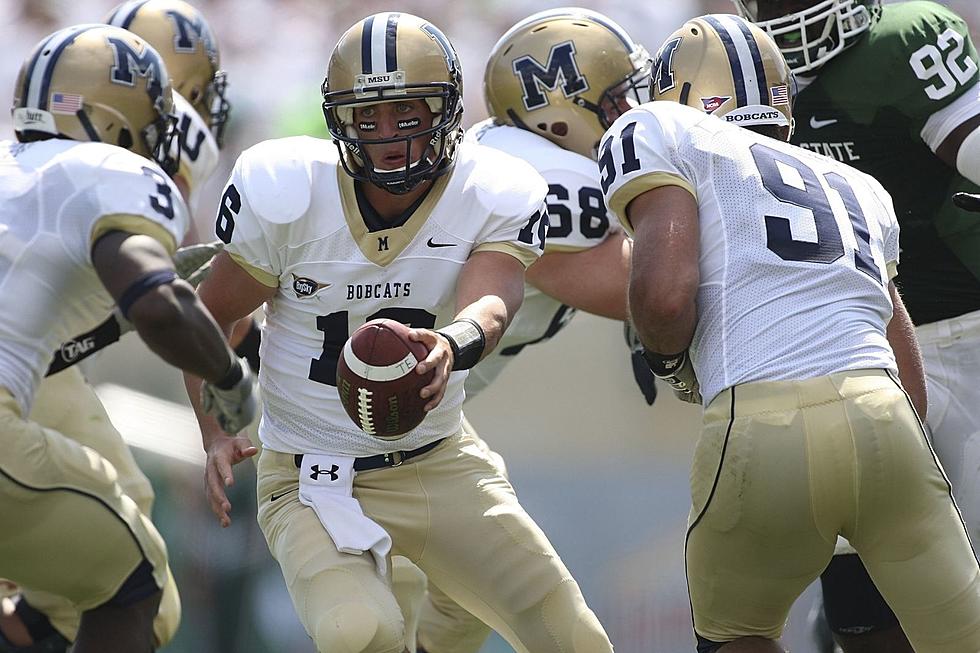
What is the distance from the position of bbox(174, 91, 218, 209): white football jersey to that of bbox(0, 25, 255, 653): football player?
971mm

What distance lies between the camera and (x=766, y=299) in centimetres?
256

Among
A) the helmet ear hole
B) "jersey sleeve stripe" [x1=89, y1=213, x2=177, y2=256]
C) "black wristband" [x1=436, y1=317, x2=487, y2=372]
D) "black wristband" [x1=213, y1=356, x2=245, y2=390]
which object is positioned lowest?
"black wristband" [x1=213, y1=356, x2=245, y2=390]

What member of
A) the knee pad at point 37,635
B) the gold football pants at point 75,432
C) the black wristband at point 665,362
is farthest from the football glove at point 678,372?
the knee pad at point 37,635

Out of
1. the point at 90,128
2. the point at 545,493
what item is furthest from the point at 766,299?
the point at 545,493

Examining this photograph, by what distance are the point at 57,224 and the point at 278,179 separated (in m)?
0.46

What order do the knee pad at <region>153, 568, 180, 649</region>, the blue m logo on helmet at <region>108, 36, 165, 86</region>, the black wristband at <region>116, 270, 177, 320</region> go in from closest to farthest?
the black wristband at <region>116, 270, 177, 320</region>
the blue m logo on helmet at <region>108, 36, 165, 86</region>
the knee pad at <region>153, 568, 180, 649</region>

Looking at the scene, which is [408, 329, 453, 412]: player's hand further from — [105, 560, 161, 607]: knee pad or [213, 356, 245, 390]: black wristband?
[105, 560, 161, 607]: knee pad

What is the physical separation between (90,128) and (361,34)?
26.6 inches

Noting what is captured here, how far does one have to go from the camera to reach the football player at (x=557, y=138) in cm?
372

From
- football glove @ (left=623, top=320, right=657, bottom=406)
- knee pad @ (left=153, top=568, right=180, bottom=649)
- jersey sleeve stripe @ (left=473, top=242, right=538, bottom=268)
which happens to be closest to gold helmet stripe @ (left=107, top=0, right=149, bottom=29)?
football glove @ (left=623, top=320, right=657, bottom=406)

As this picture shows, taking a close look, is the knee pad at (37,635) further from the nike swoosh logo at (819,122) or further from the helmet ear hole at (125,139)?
the nike swoosh logo at (819,122)

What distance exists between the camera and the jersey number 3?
8.45ft

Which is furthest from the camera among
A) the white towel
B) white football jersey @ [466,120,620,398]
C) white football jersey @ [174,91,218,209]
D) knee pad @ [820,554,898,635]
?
white football jersey @ [174,91,218,209]

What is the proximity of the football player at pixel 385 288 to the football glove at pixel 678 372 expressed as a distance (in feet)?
1.10
